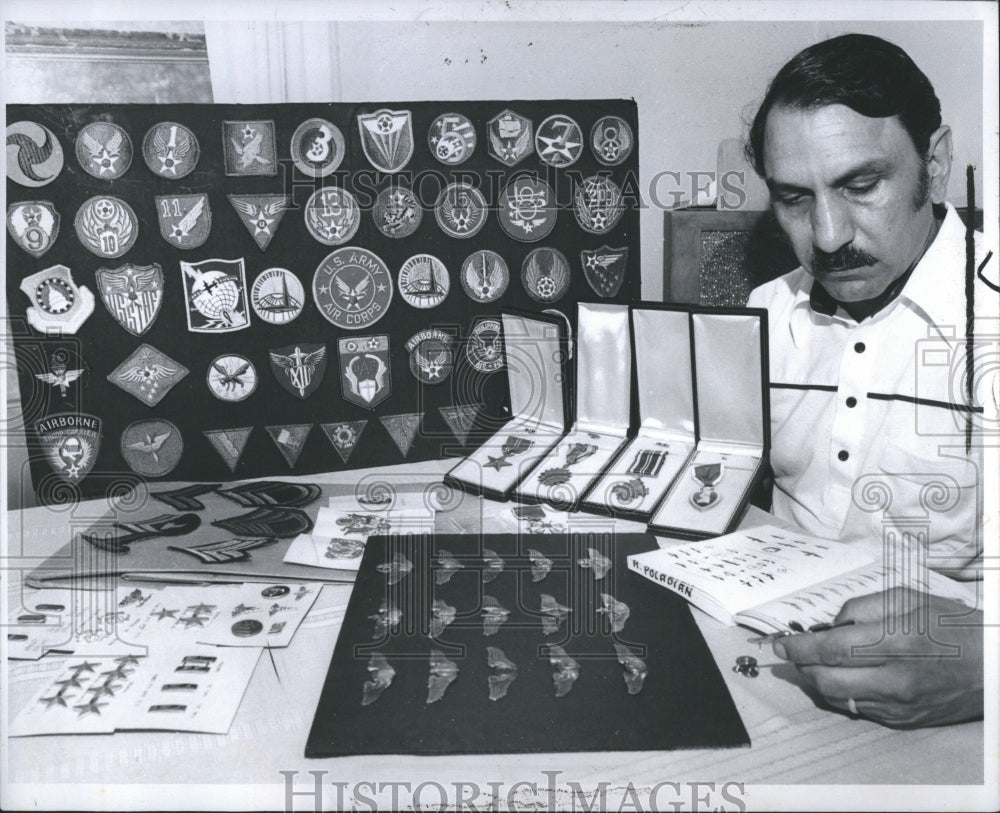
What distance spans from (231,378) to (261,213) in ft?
1.10

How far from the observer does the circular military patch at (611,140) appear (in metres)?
1.74

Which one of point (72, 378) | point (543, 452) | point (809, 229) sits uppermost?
point (809, 229)

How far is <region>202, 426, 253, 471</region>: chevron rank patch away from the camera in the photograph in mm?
1679

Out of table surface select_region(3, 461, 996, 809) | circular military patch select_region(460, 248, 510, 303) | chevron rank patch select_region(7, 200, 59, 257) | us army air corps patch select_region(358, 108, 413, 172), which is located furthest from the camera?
circular military patch select_region(460, 248, 510, 303)

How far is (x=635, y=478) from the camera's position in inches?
57.8

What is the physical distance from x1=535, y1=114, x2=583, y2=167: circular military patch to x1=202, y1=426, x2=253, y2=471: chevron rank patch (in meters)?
0.85

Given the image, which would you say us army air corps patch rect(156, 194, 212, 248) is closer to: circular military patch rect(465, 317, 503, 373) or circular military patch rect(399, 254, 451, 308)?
circular military patch rect(399, 254, 451, 308)

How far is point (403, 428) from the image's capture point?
1772 millimetres

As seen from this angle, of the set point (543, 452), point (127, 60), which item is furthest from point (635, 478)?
point (127, 60)

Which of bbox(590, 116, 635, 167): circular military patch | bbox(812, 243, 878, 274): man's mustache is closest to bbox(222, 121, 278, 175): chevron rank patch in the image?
bbox(590, 116, 635, 167): circular military patch

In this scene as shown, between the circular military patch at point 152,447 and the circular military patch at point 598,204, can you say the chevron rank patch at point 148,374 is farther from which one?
the circular military patch at point 598,204

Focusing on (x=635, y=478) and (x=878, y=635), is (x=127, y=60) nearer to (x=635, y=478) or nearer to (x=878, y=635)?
(x=635, y=478)

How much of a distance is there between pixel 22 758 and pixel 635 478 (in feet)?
3.27

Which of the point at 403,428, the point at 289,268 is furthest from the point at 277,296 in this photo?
the point at 403,428
